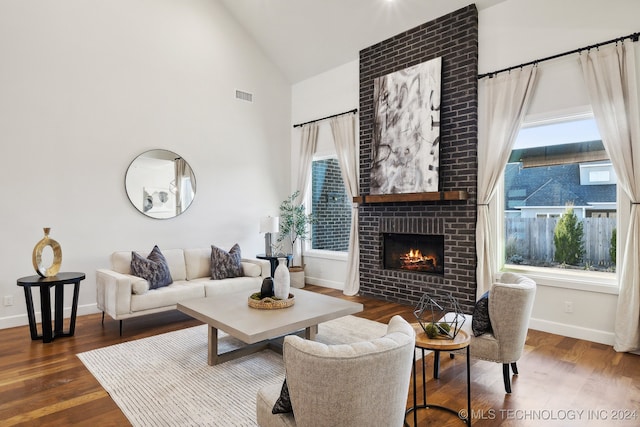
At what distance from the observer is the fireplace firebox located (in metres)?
4.95

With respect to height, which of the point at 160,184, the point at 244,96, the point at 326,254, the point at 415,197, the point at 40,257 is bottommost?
the point at 326,254

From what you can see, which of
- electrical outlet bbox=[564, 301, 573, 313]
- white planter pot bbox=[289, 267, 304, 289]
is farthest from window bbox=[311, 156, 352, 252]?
electrical outlet bbox=[564, 301, 573, 313]

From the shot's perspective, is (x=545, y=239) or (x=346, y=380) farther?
(x=545, y=239)

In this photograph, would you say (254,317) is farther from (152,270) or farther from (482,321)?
(152,270)

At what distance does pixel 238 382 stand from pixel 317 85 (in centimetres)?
509

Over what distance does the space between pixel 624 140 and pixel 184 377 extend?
433cm

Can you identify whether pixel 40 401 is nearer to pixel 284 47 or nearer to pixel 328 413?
pixel 328 413

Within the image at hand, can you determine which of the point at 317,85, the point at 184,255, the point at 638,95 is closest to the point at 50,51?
the point at 184,255

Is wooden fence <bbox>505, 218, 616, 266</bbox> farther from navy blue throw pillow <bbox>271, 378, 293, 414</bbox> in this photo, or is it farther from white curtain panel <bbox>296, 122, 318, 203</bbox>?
navy blue throw pillow <bbox>271, 378, 293, 414</bbox>

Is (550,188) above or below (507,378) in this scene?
above

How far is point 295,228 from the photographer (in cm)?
648

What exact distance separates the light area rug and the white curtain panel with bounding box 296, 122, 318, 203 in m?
3.27

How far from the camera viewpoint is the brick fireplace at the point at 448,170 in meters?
4.43

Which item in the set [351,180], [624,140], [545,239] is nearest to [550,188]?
[545,239]
